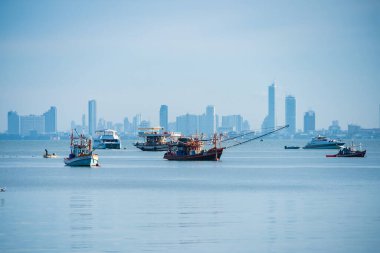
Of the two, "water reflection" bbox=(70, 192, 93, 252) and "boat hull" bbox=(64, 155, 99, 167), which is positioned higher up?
"boat hull" bbox=(64, 155, 99, 167)

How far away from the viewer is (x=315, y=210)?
5441 cm

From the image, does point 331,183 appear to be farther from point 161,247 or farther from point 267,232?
point 161,247

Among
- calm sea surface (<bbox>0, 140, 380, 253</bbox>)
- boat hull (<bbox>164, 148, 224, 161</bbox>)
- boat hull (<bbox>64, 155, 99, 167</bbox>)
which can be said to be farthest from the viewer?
boat hull (<bbox>164, 148, 224, 161</bbox>)

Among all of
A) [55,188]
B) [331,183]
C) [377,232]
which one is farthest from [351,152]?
[377,232]

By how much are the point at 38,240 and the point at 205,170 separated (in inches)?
2793

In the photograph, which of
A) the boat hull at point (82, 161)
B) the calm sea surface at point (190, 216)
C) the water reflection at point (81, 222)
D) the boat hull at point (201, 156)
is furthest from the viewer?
the boat hull at point (201, 156)

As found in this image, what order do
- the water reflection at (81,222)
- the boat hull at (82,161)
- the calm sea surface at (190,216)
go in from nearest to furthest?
the calm sea surface at (190,216) → the water reflection at (81,222) → the boat hull at (82,161)

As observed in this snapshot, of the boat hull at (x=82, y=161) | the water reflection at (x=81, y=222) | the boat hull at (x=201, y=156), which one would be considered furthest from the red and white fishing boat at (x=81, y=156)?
the water reflection at (x=81, y=222)

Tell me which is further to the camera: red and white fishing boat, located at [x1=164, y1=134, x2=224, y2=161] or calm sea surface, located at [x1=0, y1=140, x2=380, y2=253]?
red and white fishing boat, located at [x1=164, y1=134, x2=224, y2=161]

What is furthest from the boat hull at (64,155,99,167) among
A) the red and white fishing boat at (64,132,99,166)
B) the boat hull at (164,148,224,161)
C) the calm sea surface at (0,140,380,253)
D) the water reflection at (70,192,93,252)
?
the water reflection at (70,192,93,252)

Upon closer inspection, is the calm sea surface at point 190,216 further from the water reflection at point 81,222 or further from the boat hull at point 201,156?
the boat hull at point 201,156

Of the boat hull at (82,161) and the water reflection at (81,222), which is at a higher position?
the boat hull at (82,161)

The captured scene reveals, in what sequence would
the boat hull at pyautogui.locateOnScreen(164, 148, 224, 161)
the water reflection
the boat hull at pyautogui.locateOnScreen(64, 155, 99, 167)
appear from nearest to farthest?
the water reflection, the boat hull at pyautogui.locateOnScreen(64, 155, 99, 167), the boat hull at pyautogui.locateOnScreen(164, 148, 224, 161)

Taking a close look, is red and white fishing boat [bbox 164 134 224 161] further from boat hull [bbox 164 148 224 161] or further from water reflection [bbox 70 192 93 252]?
water reflection [bbox 70 192 93 252]
